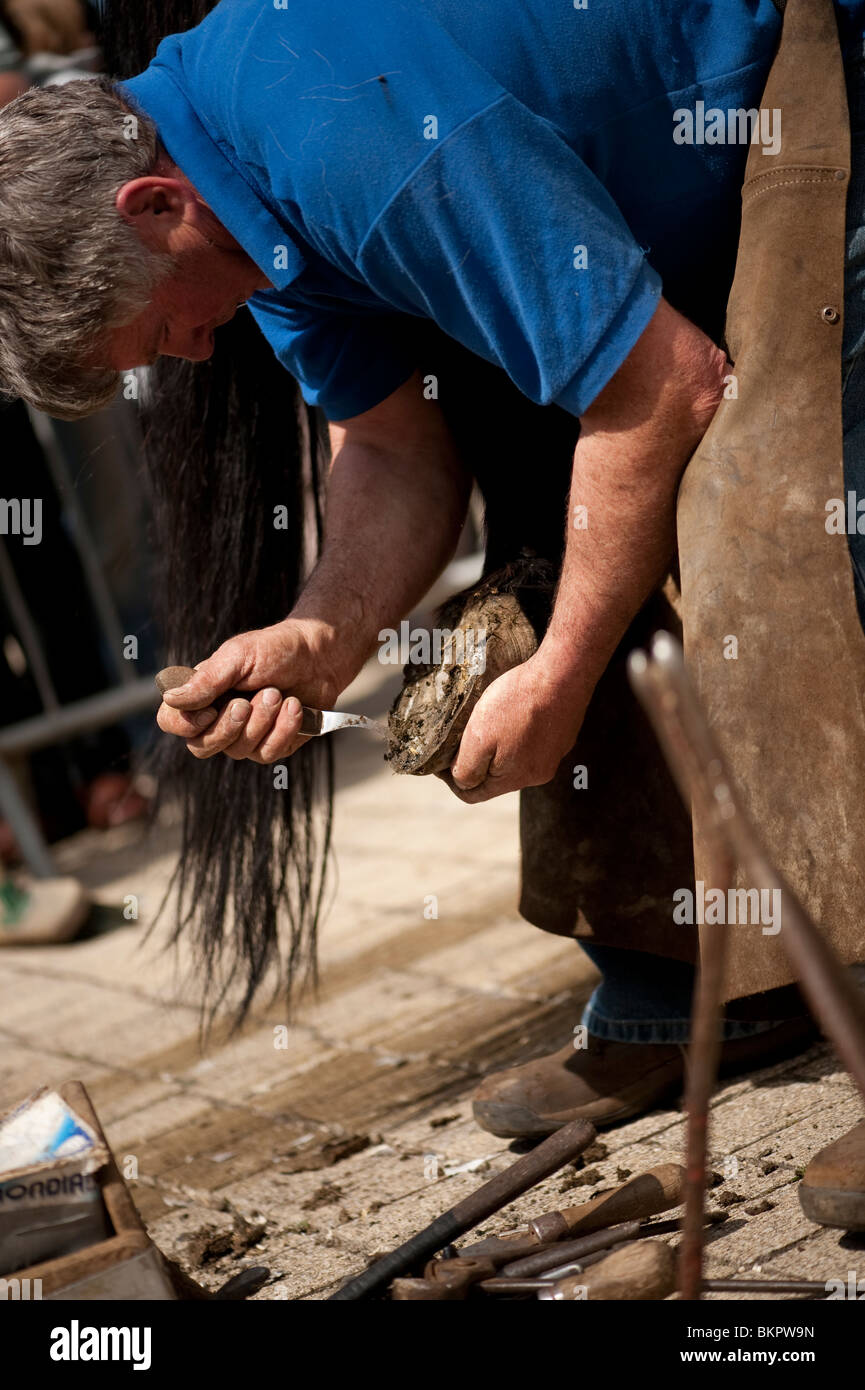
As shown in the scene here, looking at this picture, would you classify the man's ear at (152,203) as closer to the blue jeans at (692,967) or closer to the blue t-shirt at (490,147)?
the blue t-shirt at (490,147)

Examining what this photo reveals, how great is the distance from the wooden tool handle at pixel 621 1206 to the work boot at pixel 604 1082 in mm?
383

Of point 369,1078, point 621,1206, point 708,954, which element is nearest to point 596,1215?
point 621,1206

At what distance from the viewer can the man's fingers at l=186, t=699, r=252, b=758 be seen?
175 centimetres

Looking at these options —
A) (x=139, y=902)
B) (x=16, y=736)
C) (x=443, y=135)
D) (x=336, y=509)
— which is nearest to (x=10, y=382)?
(x=336, y=509)

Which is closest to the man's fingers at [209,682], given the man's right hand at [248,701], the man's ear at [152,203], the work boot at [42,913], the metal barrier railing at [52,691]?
the man's right hand at [248,701]

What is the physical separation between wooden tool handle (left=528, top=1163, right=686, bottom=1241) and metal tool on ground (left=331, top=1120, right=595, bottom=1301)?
0.06 meters

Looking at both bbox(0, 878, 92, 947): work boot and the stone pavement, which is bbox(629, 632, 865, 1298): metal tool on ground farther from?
bbox(0, 878, 92, 947): work boot

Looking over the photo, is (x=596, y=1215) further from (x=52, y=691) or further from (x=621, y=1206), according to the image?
(x=52, y=691)

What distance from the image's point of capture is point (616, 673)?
1885 mm

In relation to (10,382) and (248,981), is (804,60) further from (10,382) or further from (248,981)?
(248,981)

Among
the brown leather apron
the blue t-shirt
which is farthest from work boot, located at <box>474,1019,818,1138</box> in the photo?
the blue t-shirt

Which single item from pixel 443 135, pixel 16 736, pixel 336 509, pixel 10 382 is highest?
pixel 443 135
